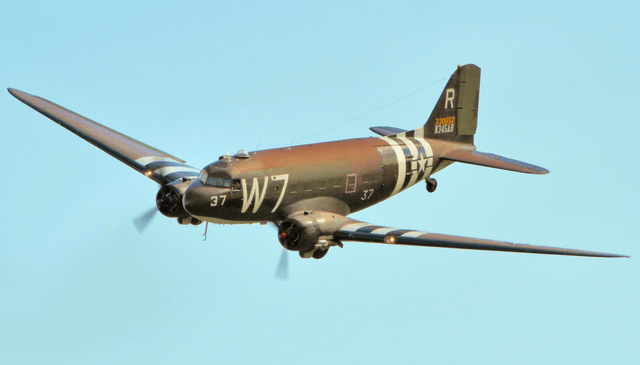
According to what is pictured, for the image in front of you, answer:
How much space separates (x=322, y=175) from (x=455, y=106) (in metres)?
9.41

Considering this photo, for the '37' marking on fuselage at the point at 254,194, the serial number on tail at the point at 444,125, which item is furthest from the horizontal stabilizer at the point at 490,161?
the '37' marking on fuselage at the point at 254,194

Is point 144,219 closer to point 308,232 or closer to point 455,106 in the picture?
point 308,232

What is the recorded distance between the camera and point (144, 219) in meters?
36.3

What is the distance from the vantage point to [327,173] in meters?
36.3

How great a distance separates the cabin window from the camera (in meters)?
37.1

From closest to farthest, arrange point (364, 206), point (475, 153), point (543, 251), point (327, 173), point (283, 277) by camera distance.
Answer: point (543, 251) → point (283, 277) → point (327, 173) → point (364, 206) → point (475, 153)

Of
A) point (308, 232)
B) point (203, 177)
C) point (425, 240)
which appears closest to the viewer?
point (425, 240)

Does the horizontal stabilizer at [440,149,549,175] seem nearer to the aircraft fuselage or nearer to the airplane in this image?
the airplane

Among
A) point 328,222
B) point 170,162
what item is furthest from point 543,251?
point 170,162

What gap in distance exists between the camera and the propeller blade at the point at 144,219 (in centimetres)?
3619

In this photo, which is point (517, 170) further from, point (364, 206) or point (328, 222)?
point (328, 222)

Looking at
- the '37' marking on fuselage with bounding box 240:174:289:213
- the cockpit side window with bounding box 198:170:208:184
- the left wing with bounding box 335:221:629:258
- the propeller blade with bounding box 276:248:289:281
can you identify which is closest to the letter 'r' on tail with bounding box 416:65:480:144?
the left wing with bounding box 335:221:629:258

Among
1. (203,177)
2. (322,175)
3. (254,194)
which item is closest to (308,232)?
(254,194)

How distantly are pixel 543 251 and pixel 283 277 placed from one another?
941cm
